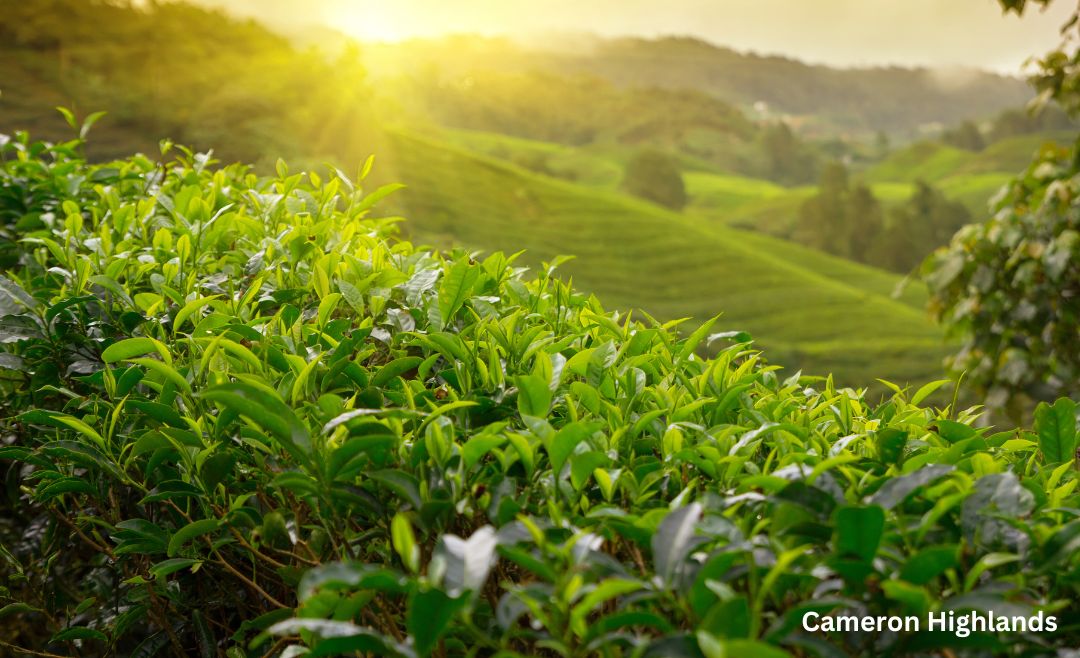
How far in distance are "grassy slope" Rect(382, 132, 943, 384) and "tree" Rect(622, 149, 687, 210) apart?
19450mm

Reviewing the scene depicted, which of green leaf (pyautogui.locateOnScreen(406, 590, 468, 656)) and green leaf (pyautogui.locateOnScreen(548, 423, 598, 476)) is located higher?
green leaf (pyautogui.locateOnScreen(548, 423, 598, 476))

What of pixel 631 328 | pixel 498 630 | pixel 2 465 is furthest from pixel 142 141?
pixel 498 630

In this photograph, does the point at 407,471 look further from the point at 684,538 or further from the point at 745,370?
the point at 745,370

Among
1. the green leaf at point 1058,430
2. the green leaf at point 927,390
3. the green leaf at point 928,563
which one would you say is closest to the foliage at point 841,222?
the green leaf at point 927,390

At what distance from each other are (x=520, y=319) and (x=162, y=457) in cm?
74

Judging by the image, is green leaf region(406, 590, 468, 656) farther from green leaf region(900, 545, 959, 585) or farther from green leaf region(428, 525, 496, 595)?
green leaf region(900, 545, 959, 585)

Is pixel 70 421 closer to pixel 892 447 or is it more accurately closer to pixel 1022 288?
pixel 892 447

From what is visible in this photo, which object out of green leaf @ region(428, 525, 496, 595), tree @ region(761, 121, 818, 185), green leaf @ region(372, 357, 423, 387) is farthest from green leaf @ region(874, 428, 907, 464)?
tree @ region(761, 121, 818, 185)

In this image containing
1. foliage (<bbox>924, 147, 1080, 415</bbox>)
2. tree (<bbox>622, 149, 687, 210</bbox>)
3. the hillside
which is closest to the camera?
foliage (<bbox>924, 147, 1080, 415</bbox>)

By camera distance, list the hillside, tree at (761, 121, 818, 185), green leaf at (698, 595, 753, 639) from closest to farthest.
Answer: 1. green leaf at (698, 595, 753, 639)
2. tree at (761, 121, 818, 185)
3. the hillside

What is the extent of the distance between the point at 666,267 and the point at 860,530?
24.2 m

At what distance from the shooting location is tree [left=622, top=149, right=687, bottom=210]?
48312 mm

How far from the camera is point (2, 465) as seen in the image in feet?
8.22

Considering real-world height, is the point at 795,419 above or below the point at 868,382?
above
